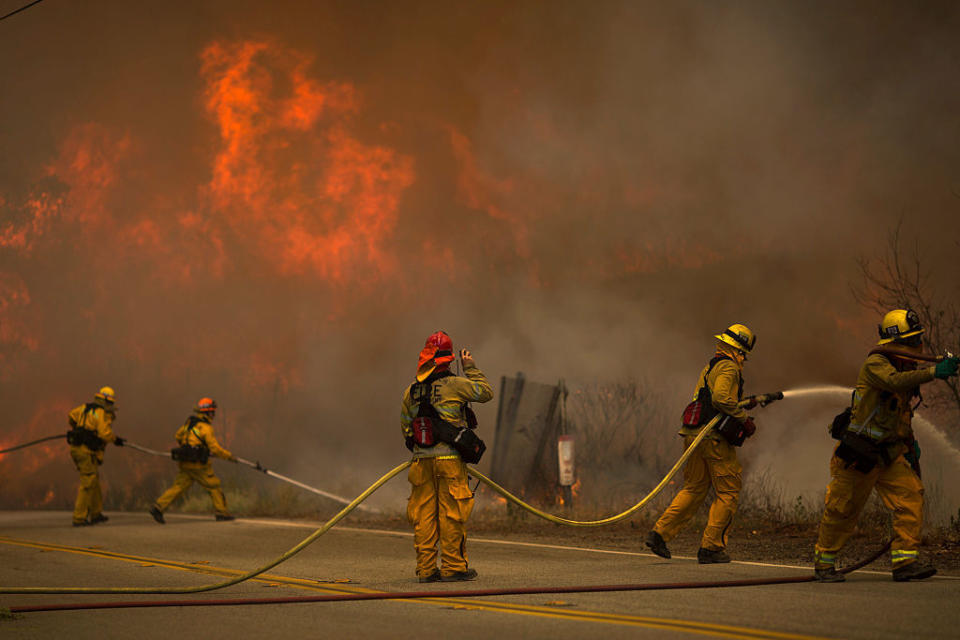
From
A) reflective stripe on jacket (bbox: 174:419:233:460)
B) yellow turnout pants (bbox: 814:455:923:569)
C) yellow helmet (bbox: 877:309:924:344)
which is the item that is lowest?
yellow turnout pants (bbox: 814:455:923:569)

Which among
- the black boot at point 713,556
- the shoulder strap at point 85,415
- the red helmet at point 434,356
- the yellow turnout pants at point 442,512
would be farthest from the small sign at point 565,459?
the shoulder strap at point 85,415

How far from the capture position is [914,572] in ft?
26.0

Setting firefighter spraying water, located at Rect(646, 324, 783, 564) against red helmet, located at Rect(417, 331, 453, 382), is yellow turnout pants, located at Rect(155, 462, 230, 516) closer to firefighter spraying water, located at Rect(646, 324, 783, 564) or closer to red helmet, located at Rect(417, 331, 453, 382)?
red helmet, located at Rect(417, 331, 453, 382)

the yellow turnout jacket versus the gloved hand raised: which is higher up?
the yellow turnout jacket

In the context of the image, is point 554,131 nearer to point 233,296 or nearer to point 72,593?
point 233,296

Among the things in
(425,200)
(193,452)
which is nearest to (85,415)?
(193,452)

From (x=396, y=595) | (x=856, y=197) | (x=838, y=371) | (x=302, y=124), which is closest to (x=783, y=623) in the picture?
(x=396, y=595)

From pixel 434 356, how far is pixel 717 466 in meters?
2.69

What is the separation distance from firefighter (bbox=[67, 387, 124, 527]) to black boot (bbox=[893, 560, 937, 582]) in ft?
40.3

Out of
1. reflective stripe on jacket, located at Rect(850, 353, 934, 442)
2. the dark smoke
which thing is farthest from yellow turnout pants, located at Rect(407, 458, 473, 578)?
the dark smoke

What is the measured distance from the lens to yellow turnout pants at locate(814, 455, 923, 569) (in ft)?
26.0

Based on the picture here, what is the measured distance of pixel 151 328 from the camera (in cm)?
3331

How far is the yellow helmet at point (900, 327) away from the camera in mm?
8164

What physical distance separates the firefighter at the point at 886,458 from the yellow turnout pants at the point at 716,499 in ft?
4.39
